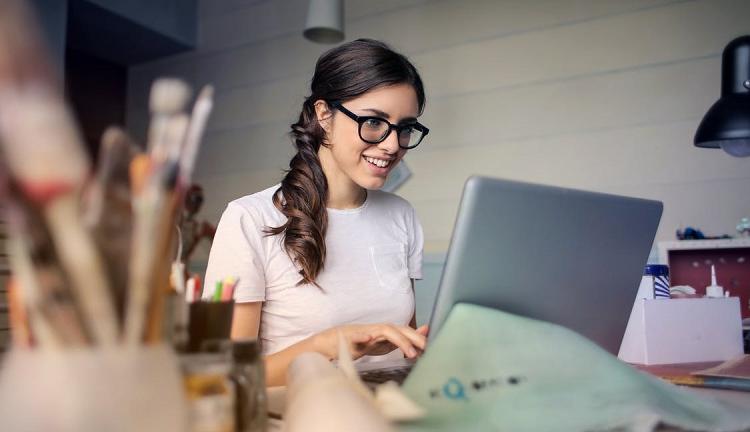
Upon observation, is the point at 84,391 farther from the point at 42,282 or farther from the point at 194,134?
the point at 194,134

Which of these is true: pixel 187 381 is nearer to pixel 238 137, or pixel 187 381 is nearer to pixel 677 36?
pixel 677 36

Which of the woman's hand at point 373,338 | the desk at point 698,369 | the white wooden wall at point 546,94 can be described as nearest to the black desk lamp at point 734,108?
the white wooden wall at point 546,94

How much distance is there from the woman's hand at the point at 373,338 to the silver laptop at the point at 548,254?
57 mm

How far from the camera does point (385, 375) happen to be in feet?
3.11

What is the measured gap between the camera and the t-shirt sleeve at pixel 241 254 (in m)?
1.30

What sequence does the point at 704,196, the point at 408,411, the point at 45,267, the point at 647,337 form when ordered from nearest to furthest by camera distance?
the point at 45,267 → the point at 408,411 → the point at 647,337 → the point at 704,196

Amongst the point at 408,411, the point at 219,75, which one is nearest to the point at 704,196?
the point at 408,411

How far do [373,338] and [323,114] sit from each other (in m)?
0.73

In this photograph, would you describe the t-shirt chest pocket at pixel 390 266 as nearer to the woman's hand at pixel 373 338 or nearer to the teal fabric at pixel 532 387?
the woman's hand at pixel 373 338

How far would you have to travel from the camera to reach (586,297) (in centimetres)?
87

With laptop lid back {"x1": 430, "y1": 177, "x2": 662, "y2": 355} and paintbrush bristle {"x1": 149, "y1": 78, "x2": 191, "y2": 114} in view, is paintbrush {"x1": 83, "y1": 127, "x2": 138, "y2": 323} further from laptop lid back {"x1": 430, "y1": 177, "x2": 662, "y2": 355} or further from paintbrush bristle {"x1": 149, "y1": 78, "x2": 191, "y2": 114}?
laptop lid back {"x1": 430, "y1": 177, "x2": 662, "y2": 355}

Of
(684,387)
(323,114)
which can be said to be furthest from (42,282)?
(323,114)

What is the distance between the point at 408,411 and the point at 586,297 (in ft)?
1.48

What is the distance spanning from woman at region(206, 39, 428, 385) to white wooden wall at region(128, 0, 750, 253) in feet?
4.34
